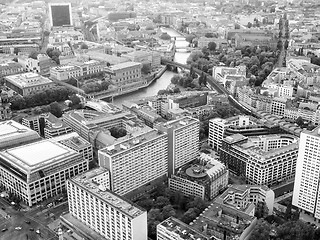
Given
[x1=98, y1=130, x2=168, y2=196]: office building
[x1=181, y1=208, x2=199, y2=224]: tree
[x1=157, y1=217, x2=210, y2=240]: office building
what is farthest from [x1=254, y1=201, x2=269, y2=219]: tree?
[x1=98, y1=130, x2=168, y2=196]: office building

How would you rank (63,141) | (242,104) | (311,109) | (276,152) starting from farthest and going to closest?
(242,104), (311,109), (63,141), (276,152)

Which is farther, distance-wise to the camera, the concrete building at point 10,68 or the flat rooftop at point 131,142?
the concrete building at point 10,68

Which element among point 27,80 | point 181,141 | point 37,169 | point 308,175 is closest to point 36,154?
point 37,169

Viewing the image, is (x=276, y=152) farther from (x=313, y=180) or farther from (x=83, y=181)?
(x=83, y=181)

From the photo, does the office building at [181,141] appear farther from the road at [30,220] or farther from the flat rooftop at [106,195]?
the road at [30,220]

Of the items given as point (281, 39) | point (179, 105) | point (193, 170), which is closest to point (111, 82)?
point (179, 105)

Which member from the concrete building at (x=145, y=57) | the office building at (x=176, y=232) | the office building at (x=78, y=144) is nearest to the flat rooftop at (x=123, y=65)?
the concrete building at (x=145, y=57)

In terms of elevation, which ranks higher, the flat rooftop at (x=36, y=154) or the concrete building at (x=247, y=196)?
the flat rooftop at (x=36, y=154)
